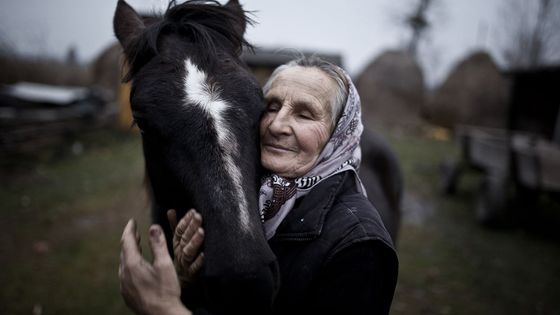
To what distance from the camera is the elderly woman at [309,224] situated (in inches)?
48.6

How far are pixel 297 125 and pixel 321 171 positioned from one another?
0.23m

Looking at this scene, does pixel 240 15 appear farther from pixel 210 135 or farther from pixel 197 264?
pixel 197 264

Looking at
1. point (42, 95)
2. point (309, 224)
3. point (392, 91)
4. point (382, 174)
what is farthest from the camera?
point (392, 91)

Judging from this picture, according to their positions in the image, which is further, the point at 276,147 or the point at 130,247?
the point at 276,147

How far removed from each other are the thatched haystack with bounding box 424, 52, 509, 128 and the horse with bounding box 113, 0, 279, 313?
55.2ft

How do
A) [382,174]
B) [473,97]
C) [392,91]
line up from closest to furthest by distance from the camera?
[382,174]
[473,97]
[392,91]

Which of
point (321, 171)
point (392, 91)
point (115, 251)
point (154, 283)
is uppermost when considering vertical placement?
point (321, 171)

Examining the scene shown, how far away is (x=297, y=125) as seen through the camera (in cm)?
146

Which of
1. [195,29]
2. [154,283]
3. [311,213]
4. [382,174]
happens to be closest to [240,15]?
[195,29]

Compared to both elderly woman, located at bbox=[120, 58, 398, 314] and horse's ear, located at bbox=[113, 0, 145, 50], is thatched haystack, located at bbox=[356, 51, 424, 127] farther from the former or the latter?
elderly woman, located at bbox=[120, 58, 398, 314]

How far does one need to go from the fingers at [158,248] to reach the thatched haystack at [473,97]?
1729cm

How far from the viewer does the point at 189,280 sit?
4.43ft

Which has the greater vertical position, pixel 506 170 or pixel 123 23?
pixel 123 23

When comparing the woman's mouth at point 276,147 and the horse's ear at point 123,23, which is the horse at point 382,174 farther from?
the horse's ear at point 123,23
